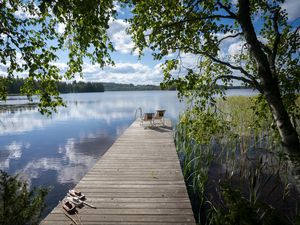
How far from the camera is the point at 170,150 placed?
7875 millimetres

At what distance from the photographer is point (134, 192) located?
439 cm

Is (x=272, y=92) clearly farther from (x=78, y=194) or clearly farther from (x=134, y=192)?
(x=78, y=194)

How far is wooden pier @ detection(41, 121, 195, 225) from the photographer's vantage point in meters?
3.46

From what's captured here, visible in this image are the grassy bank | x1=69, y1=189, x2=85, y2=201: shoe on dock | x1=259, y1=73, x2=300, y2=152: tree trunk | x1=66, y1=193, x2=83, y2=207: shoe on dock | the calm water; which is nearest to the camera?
the grassy bank

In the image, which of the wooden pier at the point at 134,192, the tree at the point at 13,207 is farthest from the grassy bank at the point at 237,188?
the tree at the point at 13,207

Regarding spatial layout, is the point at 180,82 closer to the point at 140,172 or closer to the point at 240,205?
the point at 240,205

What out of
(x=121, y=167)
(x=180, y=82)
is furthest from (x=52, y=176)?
(x=180, y=82)

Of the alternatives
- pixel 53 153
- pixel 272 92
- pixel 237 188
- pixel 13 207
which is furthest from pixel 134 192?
pixel 53 153

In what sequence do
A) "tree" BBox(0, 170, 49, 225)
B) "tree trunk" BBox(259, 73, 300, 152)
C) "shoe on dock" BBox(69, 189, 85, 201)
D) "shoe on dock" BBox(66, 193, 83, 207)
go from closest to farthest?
"tree" BBox(0, 170, 49, 225) → "tree trunk" BBox(259, 73, 300, 152) → "shoe on dock" BBox(66, 193, 83, 207) → "shoe on dock" BBox(69, 189, 85, 201)

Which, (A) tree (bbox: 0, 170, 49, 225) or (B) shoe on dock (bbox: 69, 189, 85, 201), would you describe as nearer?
(A) tree (bbox: 0, 170, 49, 225)

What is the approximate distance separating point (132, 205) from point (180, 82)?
219cm

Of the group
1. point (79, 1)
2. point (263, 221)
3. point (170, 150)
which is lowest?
point (170, 150)

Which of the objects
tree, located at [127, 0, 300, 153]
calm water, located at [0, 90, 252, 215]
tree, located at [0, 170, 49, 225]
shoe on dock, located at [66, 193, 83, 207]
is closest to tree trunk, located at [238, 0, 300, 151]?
tree, located at [127, 0, 300, 153]

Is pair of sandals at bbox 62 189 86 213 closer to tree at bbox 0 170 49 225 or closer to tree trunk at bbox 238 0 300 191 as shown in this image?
tree at bbox 0 170 49 225
